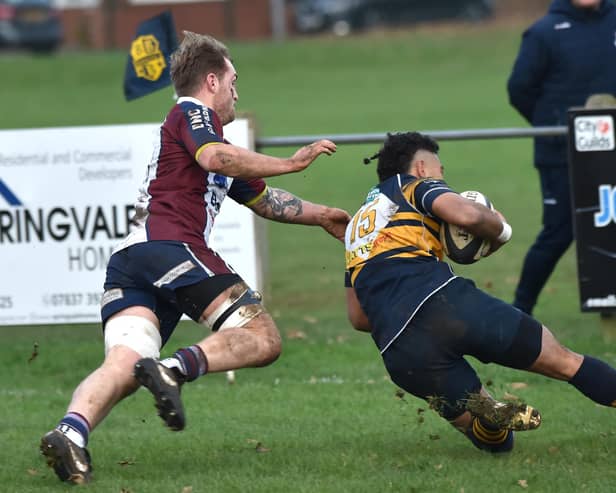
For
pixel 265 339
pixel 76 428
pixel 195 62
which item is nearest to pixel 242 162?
pixel 195 62

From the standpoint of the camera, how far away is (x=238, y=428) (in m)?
7.04

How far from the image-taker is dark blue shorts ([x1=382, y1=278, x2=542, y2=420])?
19.0ft

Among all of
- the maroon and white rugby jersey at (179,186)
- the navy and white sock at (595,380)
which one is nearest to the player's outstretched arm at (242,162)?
the maroon and white rugby jersey at (179,186)

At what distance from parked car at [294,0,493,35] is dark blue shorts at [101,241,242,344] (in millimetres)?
36483

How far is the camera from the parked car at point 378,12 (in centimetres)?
4203

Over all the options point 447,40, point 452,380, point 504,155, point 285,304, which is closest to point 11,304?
point 285,304

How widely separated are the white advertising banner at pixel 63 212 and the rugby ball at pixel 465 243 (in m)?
3.64

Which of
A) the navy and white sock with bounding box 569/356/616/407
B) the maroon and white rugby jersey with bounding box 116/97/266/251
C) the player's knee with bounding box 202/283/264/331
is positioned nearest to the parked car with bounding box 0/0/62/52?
the maroon and white rugby jersey with bounding box 116/97/266/251

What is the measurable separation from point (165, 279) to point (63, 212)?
3538 mm

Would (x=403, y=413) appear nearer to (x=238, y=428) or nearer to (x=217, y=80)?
(x=238, y=428)

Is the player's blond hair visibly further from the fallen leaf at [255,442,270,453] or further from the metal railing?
the metal railing

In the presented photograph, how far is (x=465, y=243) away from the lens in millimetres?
5887

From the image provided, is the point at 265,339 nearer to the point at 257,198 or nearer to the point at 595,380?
the point at 257,198

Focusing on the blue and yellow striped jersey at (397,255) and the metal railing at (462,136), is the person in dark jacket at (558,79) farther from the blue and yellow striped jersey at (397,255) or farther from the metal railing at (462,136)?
the blue and yellow striped jersey at (397,255)
